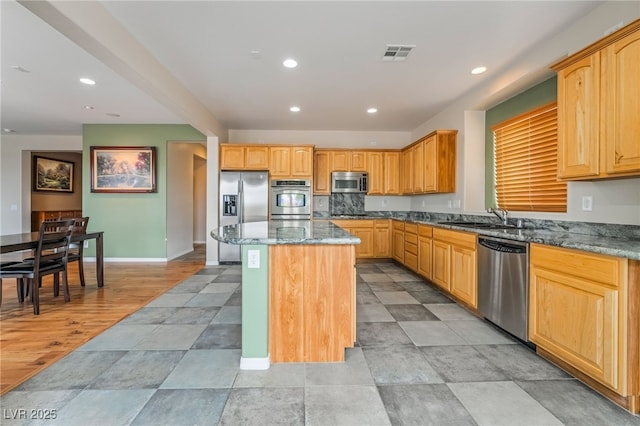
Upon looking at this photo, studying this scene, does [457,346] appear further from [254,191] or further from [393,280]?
[254,191]

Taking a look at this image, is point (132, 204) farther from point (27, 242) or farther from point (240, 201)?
point (27, 242)

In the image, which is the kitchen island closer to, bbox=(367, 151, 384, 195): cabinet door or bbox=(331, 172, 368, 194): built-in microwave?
bbox=(331, 172, 368, 194): built-in microwave

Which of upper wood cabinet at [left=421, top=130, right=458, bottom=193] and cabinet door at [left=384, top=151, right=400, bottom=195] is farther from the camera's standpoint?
cabinet door at [left=384, top=151, right=400, bottom=195]

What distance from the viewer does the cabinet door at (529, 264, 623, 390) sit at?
5.41ft

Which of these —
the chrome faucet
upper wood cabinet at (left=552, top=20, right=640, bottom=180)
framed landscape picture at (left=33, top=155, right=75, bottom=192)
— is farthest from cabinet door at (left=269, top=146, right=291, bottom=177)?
framed landscape picture at (left=33, top=155, right=75, bottom=192)

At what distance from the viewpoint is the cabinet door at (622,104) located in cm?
180

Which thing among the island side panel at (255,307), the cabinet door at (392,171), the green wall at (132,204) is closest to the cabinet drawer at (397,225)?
the cabinet door at (392,171)

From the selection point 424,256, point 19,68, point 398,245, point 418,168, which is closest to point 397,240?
point 398,245

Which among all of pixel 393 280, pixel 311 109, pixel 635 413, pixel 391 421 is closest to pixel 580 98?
pixel 635 413

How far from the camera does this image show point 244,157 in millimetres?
5480

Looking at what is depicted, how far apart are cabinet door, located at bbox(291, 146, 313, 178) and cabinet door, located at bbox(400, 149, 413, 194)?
1.82m

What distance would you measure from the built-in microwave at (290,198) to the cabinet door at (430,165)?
2.10m

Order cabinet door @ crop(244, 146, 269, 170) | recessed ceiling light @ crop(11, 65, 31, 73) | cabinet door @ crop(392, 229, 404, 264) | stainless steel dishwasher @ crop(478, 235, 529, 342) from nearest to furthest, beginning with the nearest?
stainless steel dishwasher @ crop(478, 235, 529, 342), recessed ceiling light @ crop(11, 65, 31, 73), cabinet door @ crop(392, 229, 404, 264), cabinet door @ crop(244, 146, 269, 170)

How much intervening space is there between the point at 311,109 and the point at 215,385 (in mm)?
4026
